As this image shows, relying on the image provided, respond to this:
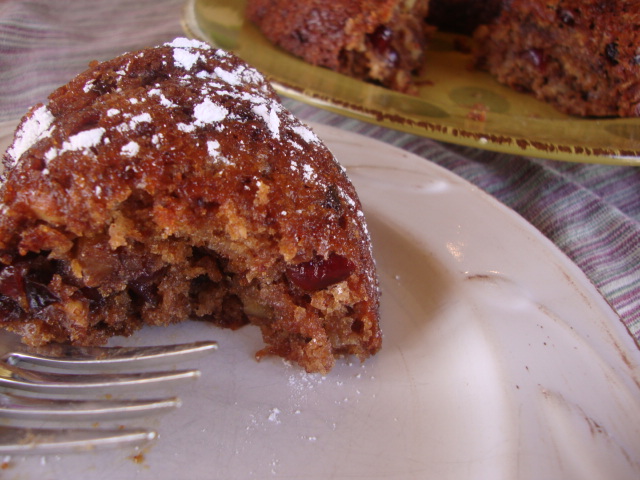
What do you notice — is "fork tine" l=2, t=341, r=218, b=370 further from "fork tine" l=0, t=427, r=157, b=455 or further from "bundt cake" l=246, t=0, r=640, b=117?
"bundt cake" l=246, t=0, r=640, b=117

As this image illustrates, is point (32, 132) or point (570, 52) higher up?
point (32, 132)

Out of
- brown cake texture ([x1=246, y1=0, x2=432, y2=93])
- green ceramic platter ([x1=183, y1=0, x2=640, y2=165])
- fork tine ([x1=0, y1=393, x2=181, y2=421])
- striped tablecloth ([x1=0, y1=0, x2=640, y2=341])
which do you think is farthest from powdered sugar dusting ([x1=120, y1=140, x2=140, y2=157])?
brown cake texture ([x1=246, y1=0, x2=432, y2=93])

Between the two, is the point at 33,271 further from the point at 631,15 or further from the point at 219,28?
the point at 631,15

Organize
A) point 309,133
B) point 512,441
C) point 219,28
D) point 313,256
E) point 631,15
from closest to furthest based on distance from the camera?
1. point 512,441
2. point 313,256
3. point 309,133
4. point 631,15
5. point 219,28

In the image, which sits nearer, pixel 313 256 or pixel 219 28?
pixel 313 256

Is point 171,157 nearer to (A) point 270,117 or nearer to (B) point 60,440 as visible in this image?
(A) point 270,117

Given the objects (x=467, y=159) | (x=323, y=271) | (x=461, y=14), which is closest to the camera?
(x=323, y=271)

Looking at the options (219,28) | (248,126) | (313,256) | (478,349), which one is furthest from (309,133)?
(219,28)

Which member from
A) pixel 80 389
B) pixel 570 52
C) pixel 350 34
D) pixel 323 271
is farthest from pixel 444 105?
pixel 80 389
